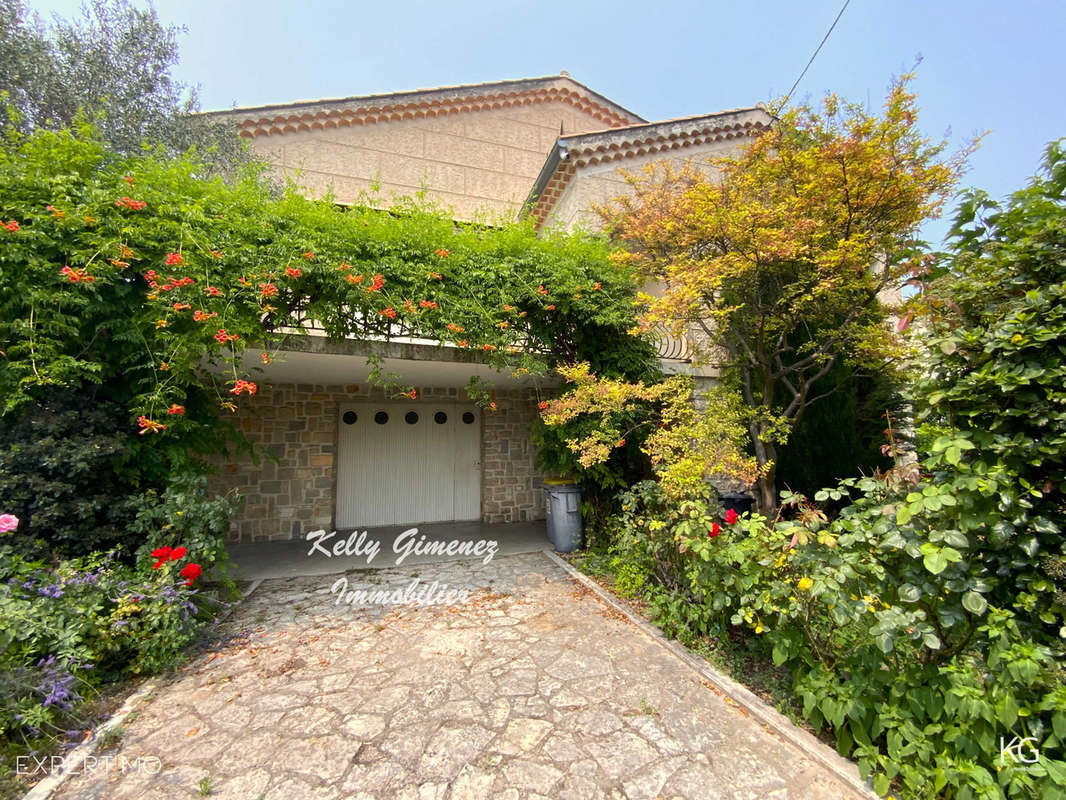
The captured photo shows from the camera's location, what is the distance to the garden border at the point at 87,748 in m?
2.50

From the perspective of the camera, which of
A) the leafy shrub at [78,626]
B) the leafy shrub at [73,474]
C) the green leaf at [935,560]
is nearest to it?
the green leaf at [935,560]

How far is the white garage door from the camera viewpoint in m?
8.59

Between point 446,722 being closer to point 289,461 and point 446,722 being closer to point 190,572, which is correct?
point 190,572

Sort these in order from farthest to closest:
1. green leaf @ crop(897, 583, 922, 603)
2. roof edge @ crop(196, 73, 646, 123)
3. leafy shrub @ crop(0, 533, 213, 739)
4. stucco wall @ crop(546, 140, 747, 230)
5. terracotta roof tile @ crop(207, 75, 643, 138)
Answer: terracotta roof tile @ crop(207, 75, 643, 138), roof edge @ crop(196, 73, 646, 123), stucco wall @ crop(546, 140, 747, 230), leafy shrub @ crop(0, 533, 213, 739), green leaf @ crop(897, 583, 922, 603)

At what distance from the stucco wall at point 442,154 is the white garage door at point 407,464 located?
516 centimetres

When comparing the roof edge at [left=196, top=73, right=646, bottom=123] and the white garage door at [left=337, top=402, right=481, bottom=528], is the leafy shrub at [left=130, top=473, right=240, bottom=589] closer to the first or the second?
the white garage door at [left=337, top=402, right=481, bottom=528]

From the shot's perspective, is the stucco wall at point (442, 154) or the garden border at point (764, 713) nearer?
the garden border at point (764, 713)

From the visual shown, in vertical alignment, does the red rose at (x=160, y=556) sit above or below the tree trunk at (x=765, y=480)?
below

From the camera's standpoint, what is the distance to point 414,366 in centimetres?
662

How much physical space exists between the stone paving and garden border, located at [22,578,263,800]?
0.07 metres

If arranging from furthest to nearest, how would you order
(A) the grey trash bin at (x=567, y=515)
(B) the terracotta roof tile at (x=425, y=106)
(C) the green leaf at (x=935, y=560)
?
(B) the terracotta roof tile at (x=425, y=106) < (A) the grey trash bin at (x=567, y=515) < (C) the green leaf at (x=935, y=560)

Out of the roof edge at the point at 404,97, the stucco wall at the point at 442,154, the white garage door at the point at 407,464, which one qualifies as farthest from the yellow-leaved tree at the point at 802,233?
the roof edge at the point at 404,97

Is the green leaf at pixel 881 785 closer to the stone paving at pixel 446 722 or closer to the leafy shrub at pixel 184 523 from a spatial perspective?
the stone paving at pixel 446 722

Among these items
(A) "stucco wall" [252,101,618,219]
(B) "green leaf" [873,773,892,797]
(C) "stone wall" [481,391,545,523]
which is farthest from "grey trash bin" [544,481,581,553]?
(A) "stucco wall" [252,101,618,219]
